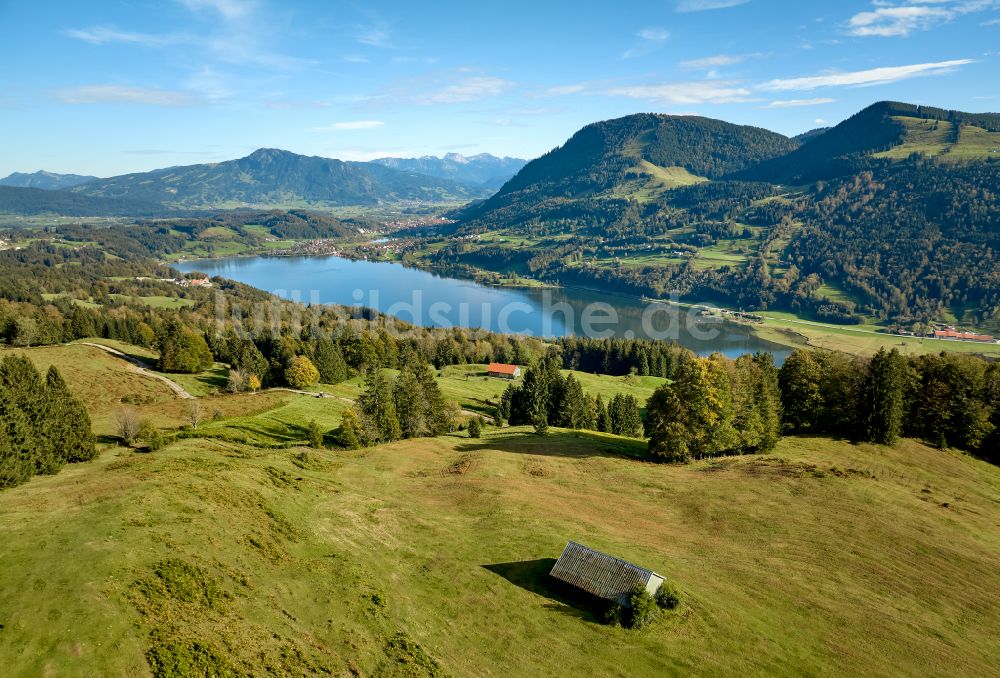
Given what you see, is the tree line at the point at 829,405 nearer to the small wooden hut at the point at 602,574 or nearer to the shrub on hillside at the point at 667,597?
the small wooden hut at the point at 602,574

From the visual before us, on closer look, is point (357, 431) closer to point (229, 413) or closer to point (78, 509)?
point (229, 413)

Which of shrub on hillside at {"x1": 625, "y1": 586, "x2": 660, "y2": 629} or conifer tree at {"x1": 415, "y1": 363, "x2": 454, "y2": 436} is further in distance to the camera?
conifer tree at {"x1": 415, "y1": 363, "x2": 454, "y2": 436}

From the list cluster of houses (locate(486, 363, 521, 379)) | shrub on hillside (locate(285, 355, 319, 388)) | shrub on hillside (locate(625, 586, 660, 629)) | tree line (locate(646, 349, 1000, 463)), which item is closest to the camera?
shrub on hillside (locate(625, 586, 660, 629))

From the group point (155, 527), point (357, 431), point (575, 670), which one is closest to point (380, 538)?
point (155, 527)

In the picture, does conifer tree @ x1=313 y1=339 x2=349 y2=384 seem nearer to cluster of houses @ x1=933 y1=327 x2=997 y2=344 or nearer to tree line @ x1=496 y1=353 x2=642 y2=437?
tree line @ x1=496 y1=353 x2=642 y2=437

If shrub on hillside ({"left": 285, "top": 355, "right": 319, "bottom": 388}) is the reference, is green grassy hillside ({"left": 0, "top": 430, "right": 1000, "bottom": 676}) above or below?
above

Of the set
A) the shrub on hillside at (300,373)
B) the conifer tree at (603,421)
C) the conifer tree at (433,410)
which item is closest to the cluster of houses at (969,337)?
the conifer tree at (603,421)

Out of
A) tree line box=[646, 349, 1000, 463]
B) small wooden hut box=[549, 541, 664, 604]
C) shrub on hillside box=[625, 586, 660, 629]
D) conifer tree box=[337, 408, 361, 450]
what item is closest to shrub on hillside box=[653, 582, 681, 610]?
small wooden hut box=[549, 541, 664, 604]

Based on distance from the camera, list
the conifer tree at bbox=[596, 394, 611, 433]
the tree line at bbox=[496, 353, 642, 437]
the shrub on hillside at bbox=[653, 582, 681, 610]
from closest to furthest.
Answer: the shrub on hillside at bbox=[653, 582, 681, 610] → the tree line at bbox=[496, 353, 642, 437] → the conifer tree at bbox=[596, 394, 611, 433]
